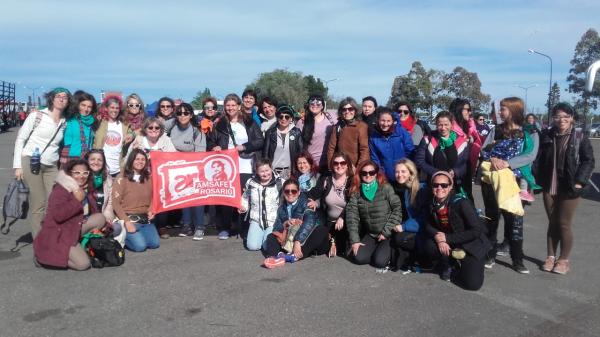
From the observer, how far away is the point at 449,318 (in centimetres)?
435

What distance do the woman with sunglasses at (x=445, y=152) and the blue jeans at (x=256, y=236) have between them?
7.17 ft

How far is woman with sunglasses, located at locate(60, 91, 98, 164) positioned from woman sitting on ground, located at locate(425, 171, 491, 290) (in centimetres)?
447

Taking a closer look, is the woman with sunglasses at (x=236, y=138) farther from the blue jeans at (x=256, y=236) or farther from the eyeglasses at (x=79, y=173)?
the eyeglasses at (x=79, y=173)

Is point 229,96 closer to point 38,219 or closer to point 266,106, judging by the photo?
point 266,106

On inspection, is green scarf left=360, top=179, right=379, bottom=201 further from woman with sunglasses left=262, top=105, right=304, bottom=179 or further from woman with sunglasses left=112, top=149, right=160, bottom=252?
woman with sunglasses left=112, top=149, right=160, bottom=252

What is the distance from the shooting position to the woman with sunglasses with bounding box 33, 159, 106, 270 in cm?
553

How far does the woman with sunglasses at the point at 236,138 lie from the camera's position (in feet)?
24.1

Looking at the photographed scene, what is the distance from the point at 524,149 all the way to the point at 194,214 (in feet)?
14.7

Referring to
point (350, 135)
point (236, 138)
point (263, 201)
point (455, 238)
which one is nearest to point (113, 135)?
point (236, 138)

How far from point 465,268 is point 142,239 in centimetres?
396

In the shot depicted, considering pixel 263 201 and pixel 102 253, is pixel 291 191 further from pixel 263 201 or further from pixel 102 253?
pixel 102 253

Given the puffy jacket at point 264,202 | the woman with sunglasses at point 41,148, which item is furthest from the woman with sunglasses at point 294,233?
the woman with sunglasses at point 41,148

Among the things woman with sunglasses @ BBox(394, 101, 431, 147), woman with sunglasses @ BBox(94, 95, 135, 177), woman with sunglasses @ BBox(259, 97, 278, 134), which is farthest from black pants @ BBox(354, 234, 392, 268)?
woman with sunglasses @ BBox(94, 95, 135, 177)

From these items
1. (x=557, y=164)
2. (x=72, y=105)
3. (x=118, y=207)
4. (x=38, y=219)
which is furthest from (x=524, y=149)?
(x=38, y=219)
